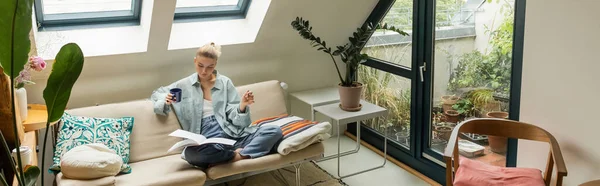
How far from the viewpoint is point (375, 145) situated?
427 cm

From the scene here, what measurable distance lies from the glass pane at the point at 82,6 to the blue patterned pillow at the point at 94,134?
0.76 metres

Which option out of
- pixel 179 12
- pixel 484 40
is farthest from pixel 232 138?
pixel 484 40

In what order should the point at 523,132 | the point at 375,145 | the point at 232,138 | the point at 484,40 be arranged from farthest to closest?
1. the point at 375,145
2. the point at 232,138
3. the point at 484,40
4. the point at 523,132

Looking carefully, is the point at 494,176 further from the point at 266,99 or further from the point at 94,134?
the point at 94,134

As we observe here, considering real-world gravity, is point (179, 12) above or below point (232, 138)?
above

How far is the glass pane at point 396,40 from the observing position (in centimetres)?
377

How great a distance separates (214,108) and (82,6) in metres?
1.14

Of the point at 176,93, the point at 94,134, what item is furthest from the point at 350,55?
the point at 94,134

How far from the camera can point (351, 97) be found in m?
3.62

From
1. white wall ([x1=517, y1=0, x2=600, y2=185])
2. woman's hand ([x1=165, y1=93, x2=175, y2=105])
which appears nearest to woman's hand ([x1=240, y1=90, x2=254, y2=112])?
woman's hand ([x1=165, y1=93, x2=175, y2=105])

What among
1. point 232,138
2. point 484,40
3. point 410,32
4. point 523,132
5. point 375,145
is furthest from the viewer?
point 375,145

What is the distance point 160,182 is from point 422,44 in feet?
6.37

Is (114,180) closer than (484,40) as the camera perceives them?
Yes

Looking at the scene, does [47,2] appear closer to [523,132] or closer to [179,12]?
[179,12]
